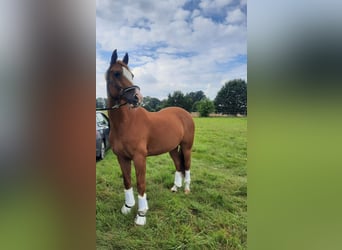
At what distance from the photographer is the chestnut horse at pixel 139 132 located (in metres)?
1.47

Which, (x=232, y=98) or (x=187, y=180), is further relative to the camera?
(x=187, y=180)

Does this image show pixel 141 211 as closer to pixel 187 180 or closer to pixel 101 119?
pixel 187 180

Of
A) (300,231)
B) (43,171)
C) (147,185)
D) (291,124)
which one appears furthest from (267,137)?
(43,171)

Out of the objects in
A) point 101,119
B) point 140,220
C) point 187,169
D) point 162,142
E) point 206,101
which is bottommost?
point 140,220

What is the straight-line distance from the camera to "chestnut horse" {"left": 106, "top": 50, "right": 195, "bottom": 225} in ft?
4.83

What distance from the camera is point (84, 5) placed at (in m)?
1.24

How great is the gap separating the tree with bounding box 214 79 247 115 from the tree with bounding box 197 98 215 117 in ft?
0.10

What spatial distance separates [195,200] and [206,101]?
60 cm

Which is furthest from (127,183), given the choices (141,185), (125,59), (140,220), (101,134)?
(125,59)

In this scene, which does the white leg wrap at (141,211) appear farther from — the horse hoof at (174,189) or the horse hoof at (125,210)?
the horse hoof at (174,189)

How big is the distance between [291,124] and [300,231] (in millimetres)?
532

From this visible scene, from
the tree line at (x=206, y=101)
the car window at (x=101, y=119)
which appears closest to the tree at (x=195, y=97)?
the tree line at (x=206, y=101)

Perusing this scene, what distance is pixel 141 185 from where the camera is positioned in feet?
5.02

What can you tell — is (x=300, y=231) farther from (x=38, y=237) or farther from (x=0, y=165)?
(x=0, y=165)
